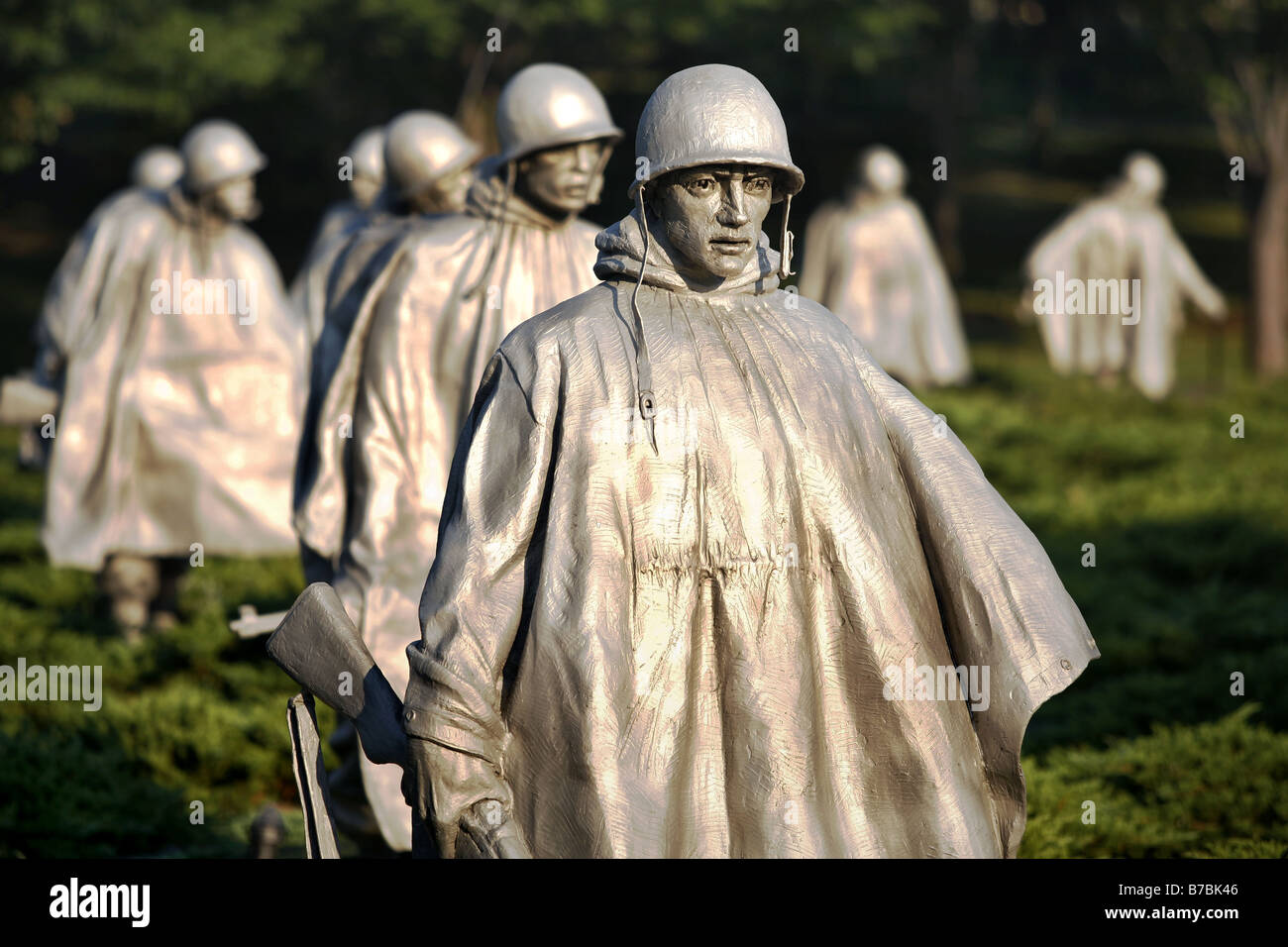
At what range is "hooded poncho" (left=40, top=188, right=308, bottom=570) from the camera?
12.1m

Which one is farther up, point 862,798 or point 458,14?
point 458,14

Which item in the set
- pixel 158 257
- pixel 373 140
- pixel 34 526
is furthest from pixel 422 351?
pixel 34 526

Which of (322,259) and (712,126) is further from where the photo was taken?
(322,259)

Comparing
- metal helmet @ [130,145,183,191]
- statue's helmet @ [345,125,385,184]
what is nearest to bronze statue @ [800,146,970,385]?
metal helmet @ [130,145,183,191]

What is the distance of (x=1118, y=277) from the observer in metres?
24.2

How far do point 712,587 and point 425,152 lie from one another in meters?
5.35

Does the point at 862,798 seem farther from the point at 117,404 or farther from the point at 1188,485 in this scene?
the point at 1188,485

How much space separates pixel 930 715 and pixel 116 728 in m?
5.89

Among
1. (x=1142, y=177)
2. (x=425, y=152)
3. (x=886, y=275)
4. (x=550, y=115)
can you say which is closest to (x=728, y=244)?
(x=550, y=115)

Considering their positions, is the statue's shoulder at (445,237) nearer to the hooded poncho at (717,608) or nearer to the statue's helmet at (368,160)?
the hooded poncho at (717,608)

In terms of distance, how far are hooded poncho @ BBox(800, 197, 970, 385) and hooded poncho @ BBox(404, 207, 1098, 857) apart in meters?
18.6

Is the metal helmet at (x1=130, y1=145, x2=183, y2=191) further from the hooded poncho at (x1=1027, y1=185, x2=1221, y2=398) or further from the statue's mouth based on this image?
the statue's mouth

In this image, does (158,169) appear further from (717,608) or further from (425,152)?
(717,608)

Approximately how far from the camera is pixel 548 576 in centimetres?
422
